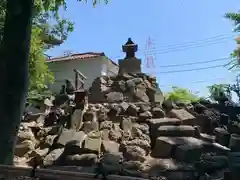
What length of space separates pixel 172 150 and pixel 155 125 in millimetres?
1150

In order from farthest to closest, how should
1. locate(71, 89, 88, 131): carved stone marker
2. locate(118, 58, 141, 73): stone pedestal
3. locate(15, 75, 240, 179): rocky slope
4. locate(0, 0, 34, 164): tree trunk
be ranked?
locate(118, 58, 141, 73): stone pedestal, locate(71, 89, 88, 131): carved stone marker, locate(15, 75, 240, 179): rocky slope, locate(0, 0, 34, 164): tree trunk

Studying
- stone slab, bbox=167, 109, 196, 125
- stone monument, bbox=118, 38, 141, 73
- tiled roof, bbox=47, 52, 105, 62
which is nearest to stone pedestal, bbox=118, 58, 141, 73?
stone monument, bbox=118, 38, 141, 73

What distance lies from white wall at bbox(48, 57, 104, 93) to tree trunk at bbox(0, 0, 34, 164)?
12958 mm

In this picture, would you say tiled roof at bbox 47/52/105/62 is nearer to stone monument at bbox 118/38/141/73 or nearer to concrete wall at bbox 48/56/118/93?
concrete wall at bbox 48/56/118/93

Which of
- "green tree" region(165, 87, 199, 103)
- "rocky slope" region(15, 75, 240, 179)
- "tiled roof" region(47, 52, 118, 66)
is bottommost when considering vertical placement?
"rocky slope" region(15, 75, 240, 179)

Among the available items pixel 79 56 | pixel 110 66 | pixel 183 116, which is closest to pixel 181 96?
pixel 183 116

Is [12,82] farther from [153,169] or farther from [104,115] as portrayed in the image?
[104,115]

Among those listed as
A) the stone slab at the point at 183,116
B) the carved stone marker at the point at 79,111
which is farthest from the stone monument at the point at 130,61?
the carved stone marker at the point at 79,111

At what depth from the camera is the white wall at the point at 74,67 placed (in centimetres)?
1795

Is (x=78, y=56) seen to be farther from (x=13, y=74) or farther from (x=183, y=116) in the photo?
(x=13, y=74)

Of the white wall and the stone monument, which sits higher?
the white wall

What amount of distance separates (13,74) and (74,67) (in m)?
14.3

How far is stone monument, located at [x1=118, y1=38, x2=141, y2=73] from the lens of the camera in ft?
33.2

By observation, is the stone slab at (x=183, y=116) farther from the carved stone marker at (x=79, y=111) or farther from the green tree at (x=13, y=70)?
the green tree at (x=13, y=70)
